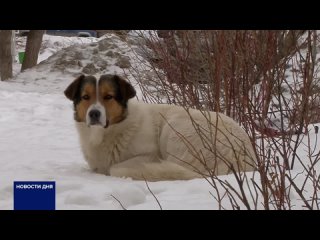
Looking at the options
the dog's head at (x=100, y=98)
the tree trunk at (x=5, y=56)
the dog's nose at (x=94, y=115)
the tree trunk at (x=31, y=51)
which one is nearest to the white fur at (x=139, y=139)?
the dog's head at (x=100, y=98)

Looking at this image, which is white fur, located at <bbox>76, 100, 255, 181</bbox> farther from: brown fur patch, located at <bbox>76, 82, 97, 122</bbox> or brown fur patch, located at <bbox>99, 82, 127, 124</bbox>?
brown fur patch, located at <bbox>76, 82, 97, 122</bbox>

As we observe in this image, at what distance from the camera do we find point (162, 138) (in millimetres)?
4898

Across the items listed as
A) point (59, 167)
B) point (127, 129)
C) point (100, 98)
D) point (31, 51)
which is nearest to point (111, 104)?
point (100, 98)

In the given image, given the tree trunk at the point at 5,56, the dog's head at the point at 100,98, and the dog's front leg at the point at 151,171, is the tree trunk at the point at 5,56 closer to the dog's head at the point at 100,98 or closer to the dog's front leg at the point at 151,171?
the dog's head at the point at 100,98

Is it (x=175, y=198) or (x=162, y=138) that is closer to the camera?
(x=175, y=198)

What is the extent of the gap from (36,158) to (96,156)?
650 mm

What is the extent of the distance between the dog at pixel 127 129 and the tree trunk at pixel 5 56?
9.20 meters

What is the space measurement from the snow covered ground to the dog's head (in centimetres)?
52

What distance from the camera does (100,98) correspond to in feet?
14.9

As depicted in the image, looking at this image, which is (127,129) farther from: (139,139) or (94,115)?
(94,115)
